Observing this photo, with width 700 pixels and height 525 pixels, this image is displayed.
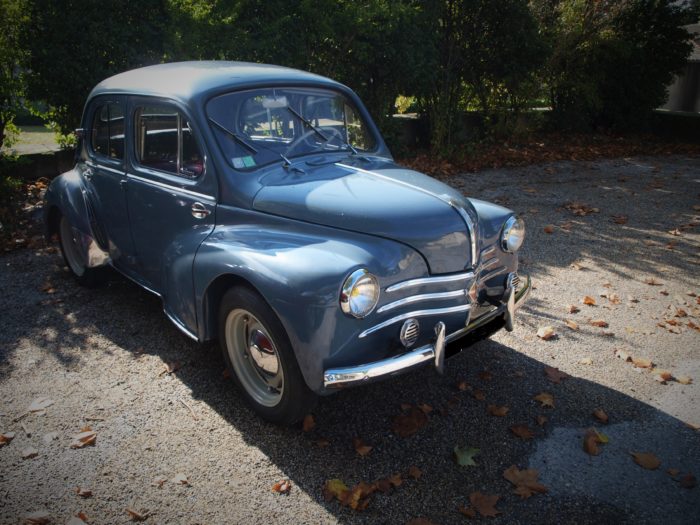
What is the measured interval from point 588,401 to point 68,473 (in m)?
2.98

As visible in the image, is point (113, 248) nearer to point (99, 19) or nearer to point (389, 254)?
point (389, 254)

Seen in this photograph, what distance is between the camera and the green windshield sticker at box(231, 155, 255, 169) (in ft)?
11.1

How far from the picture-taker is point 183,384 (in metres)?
3.56

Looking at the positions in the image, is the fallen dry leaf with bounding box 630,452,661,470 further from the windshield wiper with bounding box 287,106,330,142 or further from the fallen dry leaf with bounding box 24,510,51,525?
the fallen dry leaf with bounding box 24,510,51,525

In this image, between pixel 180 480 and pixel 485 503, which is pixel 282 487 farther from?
pixel 485 503

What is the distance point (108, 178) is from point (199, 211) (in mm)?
1227

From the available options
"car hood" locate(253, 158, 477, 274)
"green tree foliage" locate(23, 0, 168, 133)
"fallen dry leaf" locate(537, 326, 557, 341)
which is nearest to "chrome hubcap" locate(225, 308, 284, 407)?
"car hood" locate(253, 158, 477, 274)

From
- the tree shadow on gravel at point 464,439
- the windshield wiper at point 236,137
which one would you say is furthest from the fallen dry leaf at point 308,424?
the windshield wiper at point 236,137

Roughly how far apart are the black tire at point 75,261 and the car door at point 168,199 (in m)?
1.02

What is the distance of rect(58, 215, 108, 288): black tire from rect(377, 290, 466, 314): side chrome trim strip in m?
3.12

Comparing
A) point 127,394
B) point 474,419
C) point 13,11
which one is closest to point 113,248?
point 127,394

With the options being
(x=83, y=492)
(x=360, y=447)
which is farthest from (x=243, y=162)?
(x=83, y=492)

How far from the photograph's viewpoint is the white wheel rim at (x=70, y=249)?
5.02m

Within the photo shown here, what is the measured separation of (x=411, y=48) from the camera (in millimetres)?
9227
